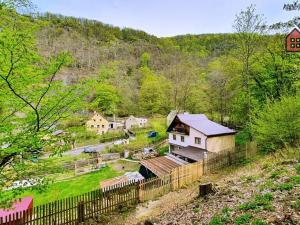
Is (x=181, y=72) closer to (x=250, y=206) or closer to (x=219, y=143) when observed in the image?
(x=219, y=143)

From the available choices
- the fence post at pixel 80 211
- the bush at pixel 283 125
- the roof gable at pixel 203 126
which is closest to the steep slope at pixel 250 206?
the fence post at pixel 80 211

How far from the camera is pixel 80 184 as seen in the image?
29.2m

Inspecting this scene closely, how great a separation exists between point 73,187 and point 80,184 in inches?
43.5

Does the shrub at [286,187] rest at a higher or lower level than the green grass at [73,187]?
higher

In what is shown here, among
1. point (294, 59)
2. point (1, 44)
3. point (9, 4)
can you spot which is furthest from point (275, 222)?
point (294, 59)

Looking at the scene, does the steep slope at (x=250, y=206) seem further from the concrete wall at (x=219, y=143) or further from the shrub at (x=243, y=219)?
the concrete wall at (x=219, y=143)

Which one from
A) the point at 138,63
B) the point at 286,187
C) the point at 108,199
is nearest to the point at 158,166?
the point at 108,199

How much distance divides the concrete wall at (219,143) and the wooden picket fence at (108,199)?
24.2 ft

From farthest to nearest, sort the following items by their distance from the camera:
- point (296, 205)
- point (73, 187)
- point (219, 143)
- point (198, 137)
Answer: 1. point (198, 137)
2. point (219, 143)
3. point (73, 187)
4. point (296, 205)

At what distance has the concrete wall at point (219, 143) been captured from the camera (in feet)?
93.9

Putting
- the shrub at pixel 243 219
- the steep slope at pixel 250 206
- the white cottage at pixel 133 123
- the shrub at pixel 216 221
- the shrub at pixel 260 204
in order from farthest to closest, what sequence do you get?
the white cottage at pixel 133 123
the shrub at pixel 260 204
the shrub at pixel 216 221
the steep slope at pixel 250 206
the shrub at pixel 243 219

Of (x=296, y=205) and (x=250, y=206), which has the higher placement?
(x=296, y=205)

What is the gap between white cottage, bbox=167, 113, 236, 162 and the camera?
2855cm

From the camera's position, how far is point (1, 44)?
6234 millimetres
